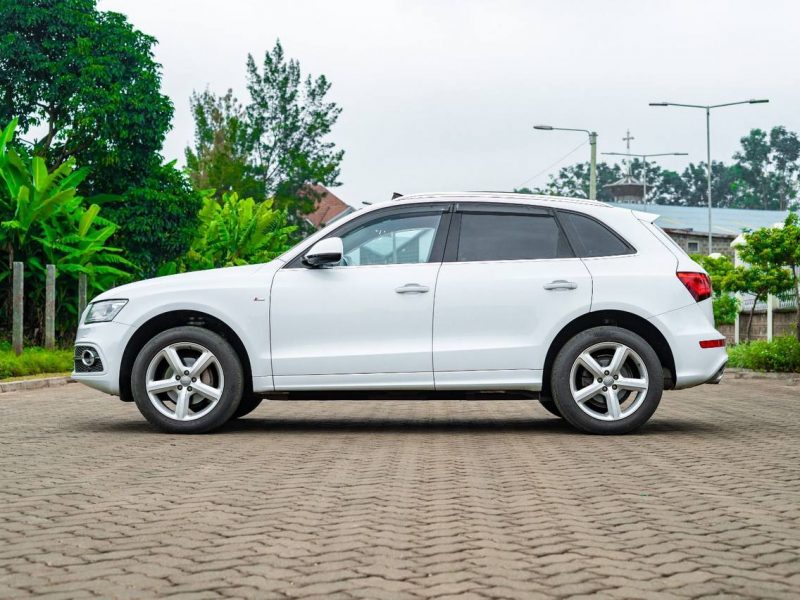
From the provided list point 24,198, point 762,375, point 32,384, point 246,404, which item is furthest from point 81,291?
point 246,404

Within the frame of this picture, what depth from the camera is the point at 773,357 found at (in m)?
22.1

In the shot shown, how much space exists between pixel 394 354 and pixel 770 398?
7.33 meters

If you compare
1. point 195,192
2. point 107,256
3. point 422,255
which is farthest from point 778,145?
point 422,255

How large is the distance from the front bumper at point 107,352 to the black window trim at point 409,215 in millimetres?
1442

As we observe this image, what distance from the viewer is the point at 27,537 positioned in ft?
17.0

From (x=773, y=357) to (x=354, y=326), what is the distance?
14892mm

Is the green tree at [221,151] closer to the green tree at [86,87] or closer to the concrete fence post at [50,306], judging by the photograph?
the green tree at [86,87]

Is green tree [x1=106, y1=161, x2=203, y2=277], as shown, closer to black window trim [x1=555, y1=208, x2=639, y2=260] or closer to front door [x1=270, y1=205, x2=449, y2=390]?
front door [x1=270, y1=205, x2=449, y2=390]

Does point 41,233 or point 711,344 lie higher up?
point 41,233

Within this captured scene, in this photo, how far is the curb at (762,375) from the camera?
19.7m

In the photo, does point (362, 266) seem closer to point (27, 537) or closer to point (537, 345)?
point (537, 345)

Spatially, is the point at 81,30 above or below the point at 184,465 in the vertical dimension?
above

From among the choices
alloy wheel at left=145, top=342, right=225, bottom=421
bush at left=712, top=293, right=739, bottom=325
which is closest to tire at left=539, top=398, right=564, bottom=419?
alloy wheel at left=145, top=342, right=225, bottom=421

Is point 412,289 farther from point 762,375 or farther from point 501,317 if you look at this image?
point 762,375
